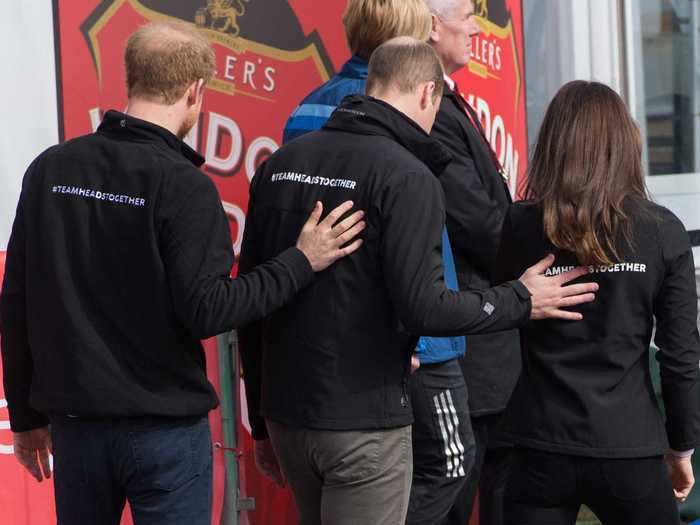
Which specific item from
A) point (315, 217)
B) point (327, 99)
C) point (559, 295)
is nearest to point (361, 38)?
point (327, 99)

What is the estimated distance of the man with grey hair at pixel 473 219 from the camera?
3.40 meters

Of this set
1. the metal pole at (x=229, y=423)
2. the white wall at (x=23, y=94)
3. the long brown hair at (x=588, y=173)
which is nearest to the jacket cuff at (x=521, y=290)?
the long brown hair at (x=588, y=173)

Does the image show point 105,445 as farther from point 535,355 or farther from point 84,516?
point 535,355

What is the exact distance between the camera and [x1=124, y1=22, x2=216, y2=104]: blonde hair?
2641mm

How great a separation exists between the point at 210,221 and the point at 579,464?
3.13ft

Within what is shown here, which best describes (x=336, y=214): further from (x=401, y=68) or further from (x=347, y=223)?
(x=401, y=68)

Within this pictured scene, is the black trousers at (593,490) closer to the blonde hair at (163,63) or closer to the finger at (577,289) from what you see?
the finger at (577,289)

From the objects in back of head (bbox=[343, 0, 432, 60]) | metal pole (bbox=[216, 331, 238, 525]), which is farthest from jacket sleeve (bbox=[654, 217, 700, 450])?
metal pole (bbox=[216, 331, 238, 525])

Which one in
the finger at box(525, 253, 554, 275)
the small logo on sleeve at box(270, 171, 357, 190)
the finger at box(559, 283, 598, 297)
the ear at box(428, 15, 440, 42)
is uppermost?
the ear at box(428, 15, 440, 42)

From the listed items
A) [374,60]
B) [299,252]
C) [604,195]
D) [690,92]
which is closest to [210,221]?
[299,252]

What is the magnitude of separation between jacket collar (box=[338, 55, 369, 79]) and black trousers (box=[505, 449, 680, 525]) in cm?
117

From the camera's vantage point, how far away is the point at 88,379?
2.54 meters

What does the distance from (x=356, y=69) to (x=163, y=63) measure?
2.93ft

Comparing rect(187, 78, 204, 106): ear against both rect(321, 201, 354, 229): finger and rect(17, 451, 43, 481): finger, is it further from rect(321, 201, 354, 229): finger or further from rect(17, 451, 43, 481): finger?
rect(17, 451, 43, 481): finger
